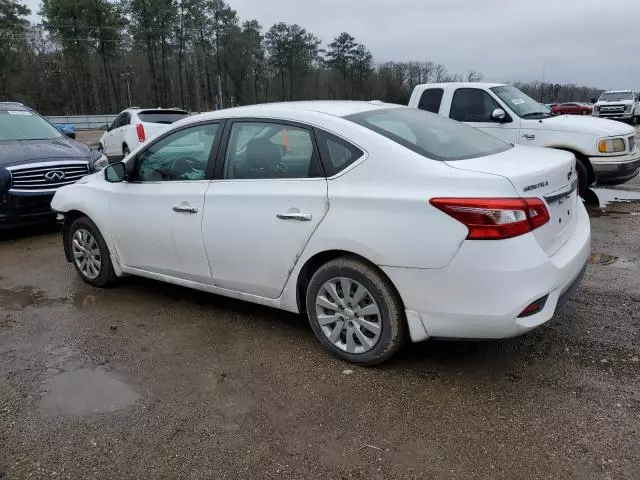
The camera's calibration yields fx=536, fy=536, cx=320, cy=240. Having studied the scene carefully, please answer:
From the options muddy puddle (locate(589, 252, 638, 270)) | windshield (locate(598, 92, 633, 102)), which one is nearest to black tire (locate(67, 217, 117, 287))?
muddy puddle (locate(589, 252, 638, 270))

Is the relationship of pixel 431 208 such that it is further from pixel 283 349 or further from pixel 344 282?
pixel 283 349

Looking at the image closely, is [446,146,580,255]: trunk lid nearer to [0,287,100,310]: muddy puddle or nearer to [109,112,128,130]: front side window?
[0,287,100,310]: muddy puddle

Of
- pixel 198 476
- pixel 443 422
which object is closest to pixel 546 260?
pixel 443 422

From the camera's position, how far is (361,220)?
3.13 metres

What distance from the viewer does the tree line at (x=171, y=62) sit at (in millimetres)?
56969

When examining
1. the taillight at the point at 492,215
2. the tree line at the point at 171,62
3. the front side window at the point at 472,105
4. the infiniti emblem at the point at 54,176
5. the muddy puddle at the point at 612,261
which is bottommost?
the muddy puddle at the point at 612,261

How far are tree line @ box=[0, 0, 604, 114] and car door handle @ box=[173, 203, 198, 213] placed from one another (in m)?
54.3

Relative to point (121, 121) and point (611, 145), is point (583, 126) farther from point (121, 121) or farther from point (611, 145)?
point (121, 121)

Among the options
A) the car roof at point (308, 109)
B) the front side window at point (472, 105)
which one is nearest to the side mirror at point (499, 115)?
the front side window at point (472, 105)

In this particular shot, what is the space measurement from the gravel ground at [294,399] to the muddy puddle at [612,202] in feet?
12.6

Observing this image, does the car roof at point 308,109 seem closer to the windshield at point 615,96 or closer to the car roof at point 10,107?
the car roof at point 10,107

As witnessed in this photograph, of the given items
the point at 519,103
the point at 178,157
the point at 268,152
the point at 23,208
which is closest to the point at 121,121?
the point at 23,208

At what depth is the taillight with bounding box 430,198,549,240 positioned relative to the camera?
279 centimetres

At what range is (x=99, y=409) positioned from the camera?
3.05m
